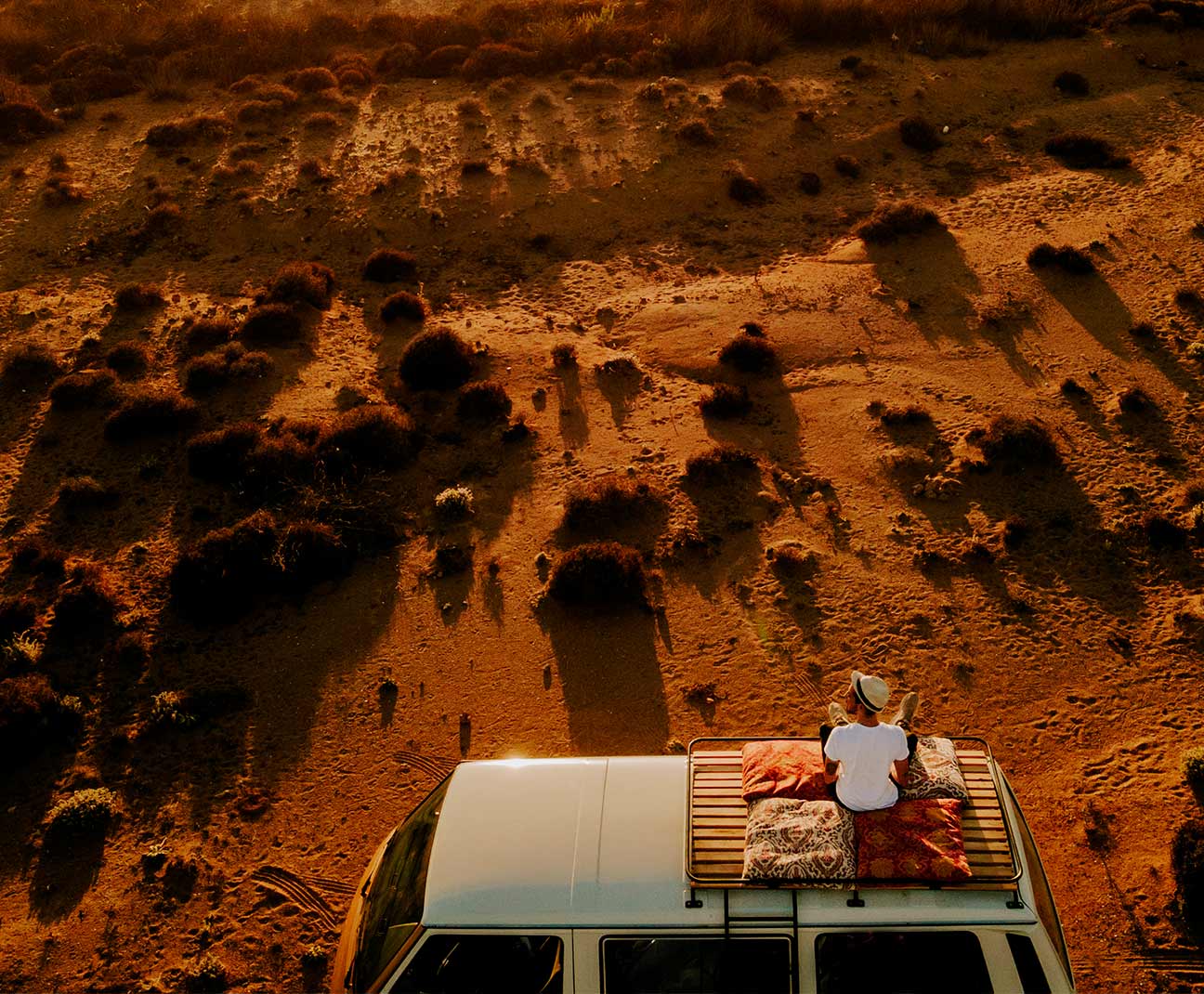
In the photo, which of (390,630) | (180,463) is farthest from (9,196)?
(390,630)

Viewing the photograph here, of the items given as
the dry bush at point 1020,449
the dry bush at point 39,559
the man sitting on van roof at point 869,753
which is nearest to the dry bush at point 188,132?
the dry bush at point 39,559

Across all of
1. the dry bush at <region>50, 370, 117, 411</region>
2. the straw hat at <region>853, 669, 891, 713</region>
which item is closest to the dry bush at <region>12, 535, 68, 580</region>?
the dry bush at <region>50, 370, 117, 411</region>

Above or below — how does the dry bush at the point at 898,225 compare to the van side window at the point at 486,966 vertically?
above

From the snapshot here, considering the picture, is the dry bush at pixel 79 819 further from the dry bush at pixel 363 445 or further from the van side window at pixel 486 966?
the dry bush at pixel 363 445

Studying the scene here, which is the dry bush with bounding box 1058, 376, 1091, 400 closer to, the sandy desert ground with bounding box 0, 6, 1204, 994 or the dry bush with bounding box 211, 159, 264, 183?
the sandy desert ground with bounding box 0, 6, 1204, 994

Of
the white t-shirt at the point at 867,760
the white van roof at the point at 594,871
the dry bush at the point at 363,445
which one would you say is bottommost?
the white van roof at the point at 594,871

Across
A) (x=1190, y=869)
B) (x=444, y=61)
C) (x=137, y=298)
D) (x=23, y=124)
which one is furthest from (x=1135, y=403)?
(x=23, y=124)

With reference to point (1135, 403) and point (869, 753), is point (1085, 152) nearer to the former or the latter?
point (1135, 403)
